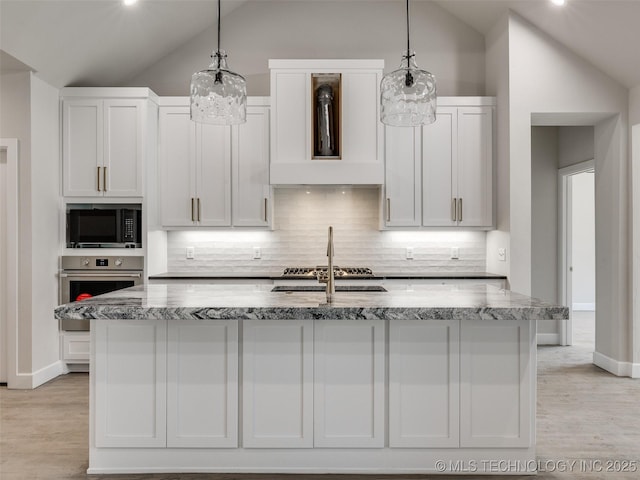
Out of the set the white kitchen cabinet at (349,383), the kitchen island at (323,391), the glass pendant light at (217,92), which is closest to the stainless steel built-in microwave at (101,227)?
the kitchen island at (323,391)

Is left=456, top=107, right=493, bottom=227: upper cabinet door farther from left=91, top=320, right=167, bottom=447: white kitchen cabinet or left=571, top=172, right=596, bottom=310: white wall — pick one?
left=571, top=172, right=596, bottom=310: white wall

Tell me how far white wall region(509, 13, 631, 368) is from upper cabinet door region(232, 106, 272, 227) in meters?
2.39

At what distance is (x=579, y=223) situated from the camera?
28.2ft

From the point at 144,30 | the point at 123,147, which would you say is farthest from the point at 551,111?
the point at 123,147

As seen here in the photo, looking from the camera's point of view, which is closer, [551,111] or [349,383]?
[349,383]

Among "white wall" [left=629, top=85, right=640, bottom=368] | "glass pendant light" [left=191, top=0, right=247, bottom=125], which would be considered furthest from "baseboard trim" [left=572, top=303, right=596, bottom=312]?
"glass pendant light" [left=191, top=0, right=247, bottom=125]

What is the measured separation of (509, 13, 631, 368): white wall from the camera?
4434 millimetres

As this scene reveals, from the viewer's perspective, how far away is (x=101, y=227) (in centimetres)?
448

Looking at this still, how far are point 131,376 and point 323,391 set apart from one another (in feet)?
3.36

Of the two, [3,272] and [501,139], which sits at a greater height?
[501,139]

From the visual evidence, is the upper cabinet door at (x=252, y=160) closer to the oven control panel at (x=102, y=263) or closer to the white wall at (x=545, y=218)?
the oven control panel at (x=102, y=263)

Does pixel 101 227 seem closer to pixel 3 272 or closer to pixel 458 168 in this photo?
pixel 3 272

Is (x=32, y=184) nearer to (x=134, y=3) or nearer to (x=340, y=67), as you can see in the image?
(x=134, y=3)

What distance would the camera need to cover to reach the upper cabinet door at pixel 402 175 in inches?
187
